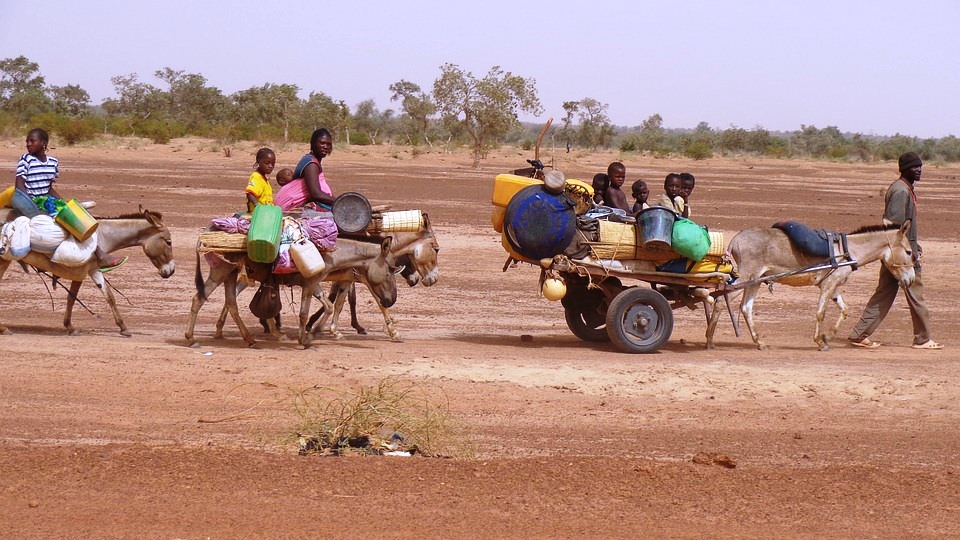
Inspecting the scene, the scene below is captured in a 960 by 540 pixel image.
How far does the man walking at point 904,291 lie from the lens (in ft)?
42.8

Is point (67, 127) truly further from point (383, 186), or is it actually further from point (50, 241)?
point (50, 241)

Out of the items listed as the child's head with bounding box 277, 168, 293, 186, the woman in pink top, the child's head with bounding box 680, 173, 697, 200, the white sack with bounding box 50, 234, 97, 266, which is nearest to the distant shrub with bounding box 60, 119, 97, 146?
the child's head with bounding box 277, 168, 293, 186

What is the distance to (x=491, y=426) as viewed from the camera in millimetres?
9000

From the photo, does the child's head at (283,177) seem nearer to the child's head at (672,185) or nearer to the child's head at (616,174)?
the child's head at (616,174)

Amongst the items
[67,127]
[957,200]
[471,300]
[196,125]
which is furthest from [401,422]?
[196,125]

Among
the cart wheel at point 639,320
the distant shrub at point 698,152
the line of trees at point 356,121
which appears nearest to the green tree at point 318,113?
the line of trees at point 356,121

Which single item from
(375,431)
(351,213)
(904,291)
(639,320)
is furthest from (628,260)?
(375,431)

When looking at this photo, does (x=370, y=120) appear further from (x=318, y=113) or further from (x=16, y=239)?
(x=16, y=239)

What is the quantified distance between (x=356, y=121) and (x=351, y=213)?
2718 inches

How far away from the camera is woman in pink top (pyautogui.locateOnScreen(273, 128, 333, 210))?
39.7 ft

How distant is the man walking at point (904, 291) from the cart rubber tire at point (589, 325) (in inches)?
116

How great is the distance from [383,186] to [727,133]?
48.8 m

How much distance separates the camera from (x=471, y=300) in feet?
53.3

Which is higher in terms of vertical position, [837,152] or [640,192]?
[640,192]
